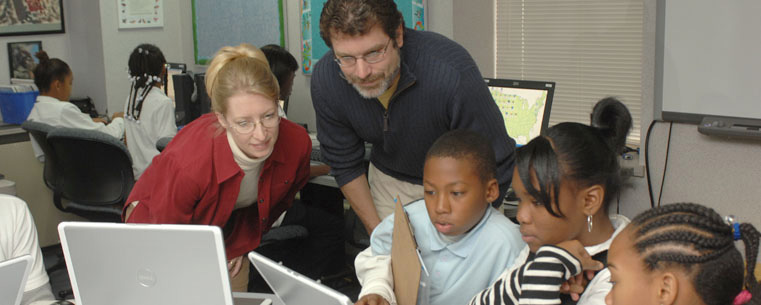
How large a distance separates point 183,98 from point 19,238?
242 cm

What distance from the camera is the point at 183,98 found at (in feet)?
13.8

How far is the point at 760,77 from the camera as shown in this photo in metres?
2.01

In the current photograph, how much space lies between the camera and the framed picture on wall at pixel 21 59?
5023 millimetres

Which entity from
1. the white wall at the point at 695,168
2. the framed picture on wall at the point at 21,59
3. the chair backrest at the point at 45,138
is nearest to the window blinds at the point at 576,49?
the white wall at the point at 695,168

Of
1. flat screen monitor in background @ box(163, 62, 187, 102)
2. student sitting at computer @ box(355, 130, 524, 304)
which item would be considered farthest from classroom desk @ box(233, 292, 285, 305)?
flat screen monitor in background @ box(163, 62, 187, 102)

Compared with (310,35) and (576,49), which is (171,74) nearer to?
(310,35)

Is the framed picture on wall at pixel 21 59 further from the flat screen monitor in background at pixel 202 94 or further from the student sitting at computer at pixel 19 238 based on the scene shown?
the student sitting at computer at pixel 19 238

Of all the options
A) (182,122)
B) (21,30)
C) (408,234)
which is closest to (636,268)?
(408,234)

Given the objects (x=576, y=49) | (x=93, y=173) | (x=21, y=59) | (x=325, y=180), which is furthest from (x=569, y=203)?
(x=21, y=59)

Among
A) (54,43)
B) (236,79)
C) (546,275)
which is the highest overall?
(54,43)

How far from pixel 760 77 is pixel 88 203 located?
2952 millimetres

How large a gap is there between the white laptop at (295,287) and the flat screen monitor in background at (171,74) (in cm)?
309

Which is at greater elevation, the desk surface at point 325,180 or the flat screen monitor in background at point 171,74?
the flat screen monitor in background at point 171,74

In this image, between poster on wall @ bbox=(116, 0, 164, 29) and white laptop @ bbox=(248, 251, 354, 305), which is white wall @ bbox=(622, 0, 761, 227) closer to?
white laptop @ bbox=(248, 251, 354, 305)
